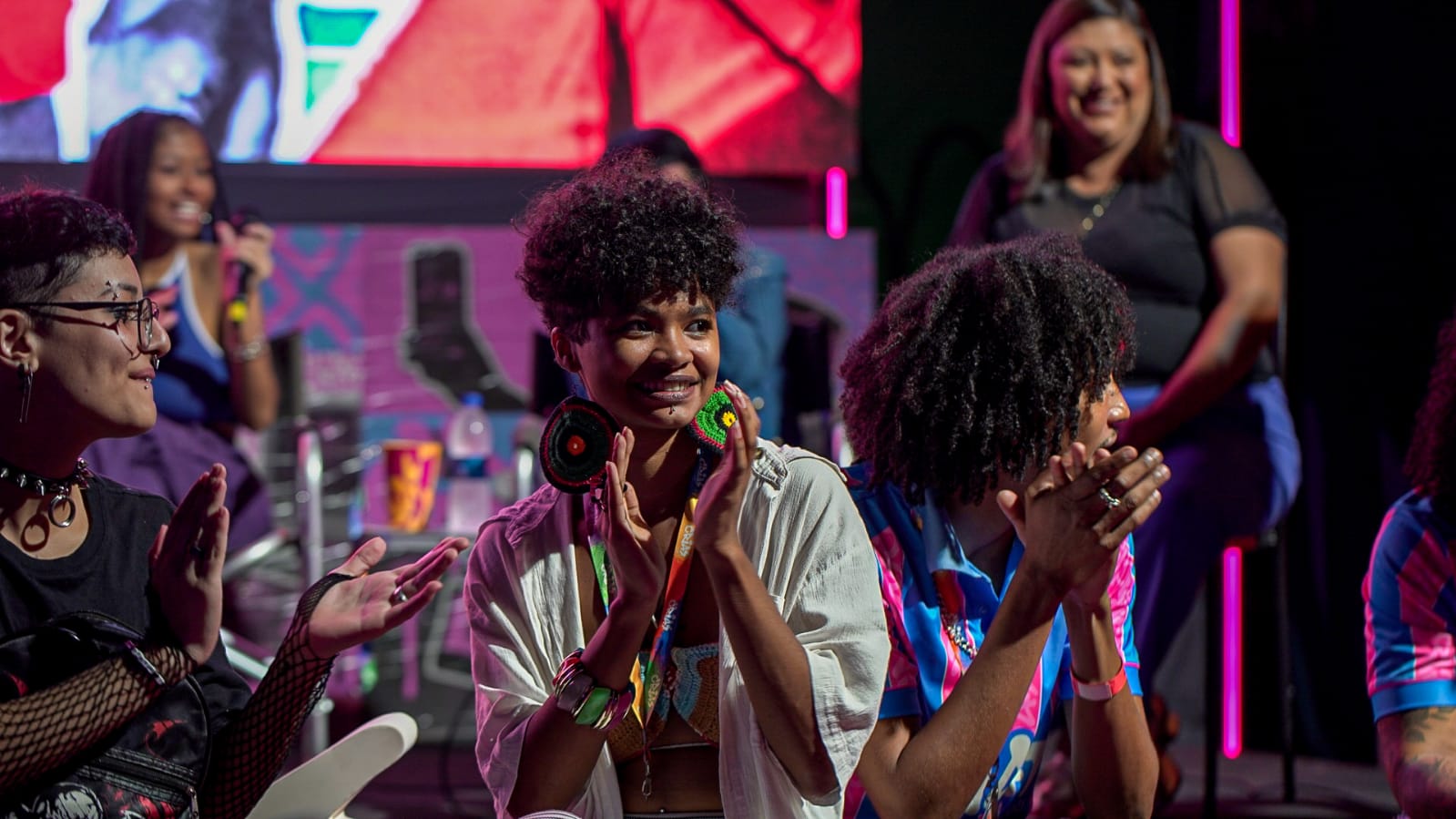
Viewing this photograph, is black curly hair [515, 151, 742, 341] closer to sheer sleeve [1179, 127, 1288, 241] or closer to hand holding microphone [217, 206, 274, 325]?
sheer sleeve [1179, 127, 1288, 241]

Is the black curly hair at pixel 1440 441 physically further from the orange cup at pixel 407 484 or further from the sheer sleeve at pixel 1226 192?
the orange cup at pixel 407 484

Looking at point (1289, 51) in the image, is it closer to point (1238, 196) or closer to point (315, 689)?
point (1238, 196)

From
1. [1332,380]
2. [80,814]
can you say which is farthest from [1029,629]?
[1332,380]

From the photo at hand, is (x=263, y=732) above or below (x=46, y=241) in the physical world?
below

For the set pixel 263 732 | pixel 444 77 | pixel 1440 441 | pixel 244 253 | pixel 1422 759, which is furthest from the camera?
pixel 444 77

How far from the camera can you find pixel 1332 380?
4.24 meters

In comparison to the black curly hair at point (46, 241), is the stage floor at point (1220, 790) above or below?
below

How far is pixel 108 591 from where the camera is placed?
1.62 m

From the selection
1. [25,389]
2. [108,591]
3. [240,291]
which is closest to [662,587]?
[108,591]

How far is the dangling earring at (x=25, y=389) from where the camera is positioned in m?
1.58

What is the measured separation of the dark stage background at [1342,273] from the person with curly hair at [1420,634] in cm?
225

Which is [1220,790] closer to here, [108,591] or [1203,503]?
[1203,503]

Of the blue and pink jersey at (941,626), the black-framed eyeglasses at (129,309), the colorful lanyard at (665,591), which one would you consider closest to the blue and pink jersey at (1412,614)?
the blue and pink jersey at (941,626)

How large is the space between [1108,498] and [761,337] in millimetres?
2246
